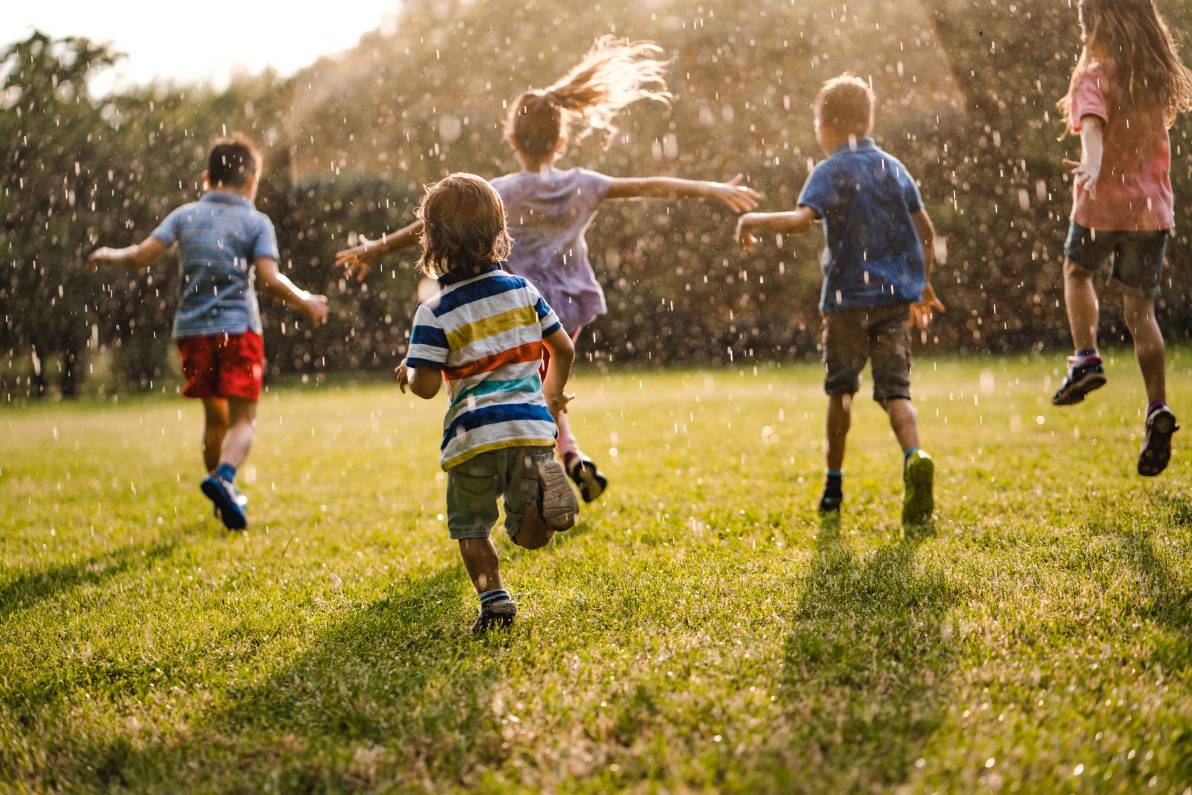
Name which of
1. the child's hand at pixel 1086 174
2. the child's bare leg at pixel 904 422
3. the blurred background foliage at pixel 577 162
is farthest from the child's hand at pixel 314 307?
the blurred background foliage at pixel 577 162

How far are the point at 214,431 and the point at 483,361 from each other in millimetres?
2716

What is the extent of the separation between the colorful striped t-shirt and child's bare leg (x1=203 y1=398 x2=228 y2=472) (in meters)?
2.51

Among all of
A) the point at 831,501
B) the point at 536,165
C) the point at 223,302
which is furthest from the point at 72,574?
the point at 831,501

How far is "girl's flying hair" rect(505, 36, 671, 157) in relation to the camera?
4.38m

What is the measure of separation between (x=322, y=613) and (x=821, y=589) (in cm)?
164

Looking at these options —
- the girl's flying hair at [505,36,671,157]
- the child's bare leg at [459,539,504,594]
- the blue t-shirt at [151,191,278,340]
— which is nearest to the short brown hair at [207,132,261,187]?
the blue t-shirt at [151,191,278,340]

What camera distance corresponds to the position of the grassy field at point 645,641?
6.54 feet

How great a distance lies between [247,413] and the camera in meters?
4.90

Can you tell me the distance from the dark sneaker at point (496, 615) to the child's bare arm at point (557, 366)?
2.52 feet

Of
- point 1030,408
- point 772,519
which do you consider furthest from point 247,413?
point 1030,408

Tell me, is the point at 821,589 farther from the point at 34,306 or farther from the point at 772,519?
the point at 34,306

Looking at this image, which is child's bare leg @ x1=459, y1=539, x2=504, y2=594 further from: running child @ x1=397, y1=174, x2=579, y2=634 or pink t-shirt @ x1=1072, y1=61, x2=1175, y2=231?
pink t-shirt @ x1=1072, y1=61, x2=1175, y2=231

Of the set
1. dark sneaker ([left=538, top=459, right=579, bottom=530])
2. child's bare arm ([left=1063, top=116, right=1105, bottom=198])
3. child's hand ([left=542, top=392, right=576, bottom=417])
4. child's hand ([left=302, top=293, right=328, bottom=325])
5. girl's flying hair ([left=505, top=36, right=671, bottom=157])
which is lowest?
dark sneaker ([left=538, top=459, right=579, bottom=530])

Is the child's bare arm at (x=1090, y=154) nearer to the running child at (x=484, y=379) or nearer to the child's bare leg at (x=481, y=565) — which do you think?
the running child at (x=484, y=379)
